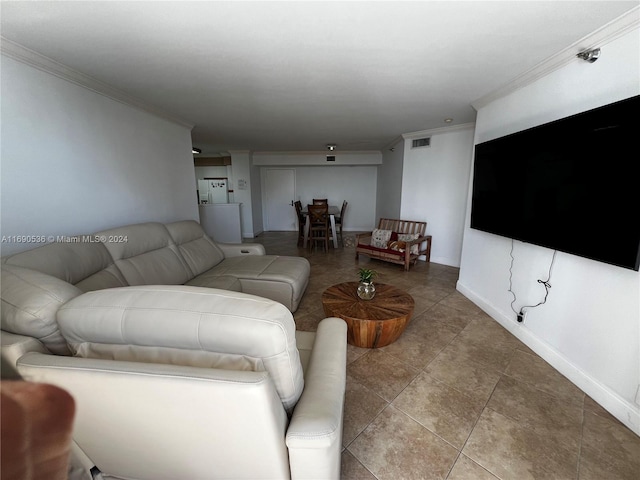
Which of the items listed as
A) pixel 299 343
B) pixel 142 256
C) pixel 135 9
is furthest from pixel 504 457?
pixel 135 9

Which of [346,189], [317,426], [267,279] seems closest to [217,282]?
[267,279]

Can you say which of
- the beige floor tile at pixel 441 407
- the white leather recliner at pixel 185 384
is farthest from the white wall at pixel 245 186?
the white leather recliner at pixel 185 384

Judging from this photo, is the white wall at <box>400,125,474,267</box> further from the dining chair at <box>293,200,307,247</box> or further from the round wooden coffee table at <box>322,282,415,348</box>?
the round wooden coffee table at <box>322,282,415,348</box>

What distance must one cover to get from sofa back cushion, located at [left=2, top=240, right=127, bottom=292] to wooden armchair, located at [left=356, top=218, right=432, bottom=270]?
3330 millimetres

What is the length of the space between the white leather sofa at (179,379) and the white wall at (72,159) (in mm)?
1171

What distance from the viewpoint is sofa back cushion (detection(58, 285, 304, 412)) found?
72 centimetres

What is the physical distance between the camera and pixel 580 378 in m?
1.62

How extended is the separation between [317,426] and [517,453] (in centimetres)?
119

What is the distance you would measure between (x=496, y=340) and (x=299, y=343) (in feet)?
5.86

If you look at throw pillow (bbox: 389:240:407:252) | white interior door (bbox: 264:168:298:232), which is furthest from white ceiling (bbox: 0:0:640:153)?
white interior door (bbox: 264:168:298:232)

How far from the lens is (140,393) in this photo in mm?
653

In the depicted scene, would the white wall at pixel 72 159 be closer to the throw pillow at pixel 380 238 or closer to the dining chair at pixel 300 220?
the dining chair at pixel 300 220

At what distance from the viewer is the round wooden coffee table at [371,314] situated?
1.81 meters

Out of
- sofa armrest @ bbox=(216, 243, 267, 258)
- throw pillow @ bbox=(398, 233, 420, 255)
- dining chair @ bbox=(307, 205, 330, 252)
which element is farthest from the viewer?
dining chair @ bbox=(307, 205, 330, 252)
